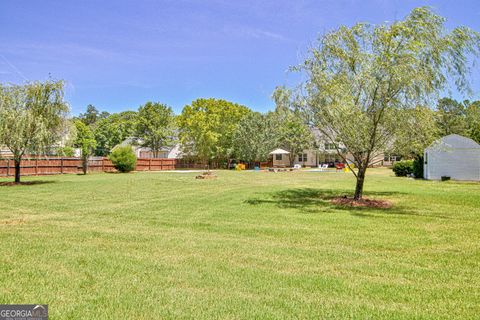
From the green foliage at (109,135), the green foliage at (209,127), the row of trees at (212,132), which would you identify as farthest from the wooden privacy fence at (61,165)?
the green foliage at (109,135)

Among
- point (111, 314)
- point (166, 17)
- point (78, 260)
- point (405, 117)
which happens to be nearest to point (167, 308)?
point (111, 314)

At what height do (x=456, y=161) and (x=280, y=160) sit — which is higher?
(x=280, y=160)

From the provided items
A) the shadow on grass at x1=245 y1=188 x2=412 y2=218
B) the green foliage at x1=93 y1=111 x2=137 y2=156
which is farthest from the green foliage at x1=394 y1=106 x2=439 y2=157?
the green foliage at x1=93 y1=111 x2=137 y2=156

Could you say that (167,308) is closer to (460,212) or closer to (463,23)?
(460,212)

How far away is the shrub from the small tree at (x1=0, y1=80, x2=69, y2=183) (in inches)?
935

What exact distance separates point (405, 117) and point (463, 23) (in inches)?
140

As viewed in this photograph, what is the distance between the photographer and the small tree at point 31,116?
19641mm

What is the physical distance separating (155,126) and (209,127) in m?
9.14

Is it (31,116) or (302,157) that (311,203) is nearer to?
(31,116)

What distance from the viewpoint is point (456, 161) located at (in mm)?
24625

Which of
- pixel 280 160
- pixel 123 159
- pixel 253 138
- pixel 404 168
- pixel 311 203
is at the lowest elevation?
pixel 311 203

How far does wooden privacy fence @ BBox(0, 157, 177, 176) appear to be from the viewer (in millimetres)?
29734

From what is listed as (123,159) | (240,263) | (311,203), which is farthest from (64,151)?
(240,263)
